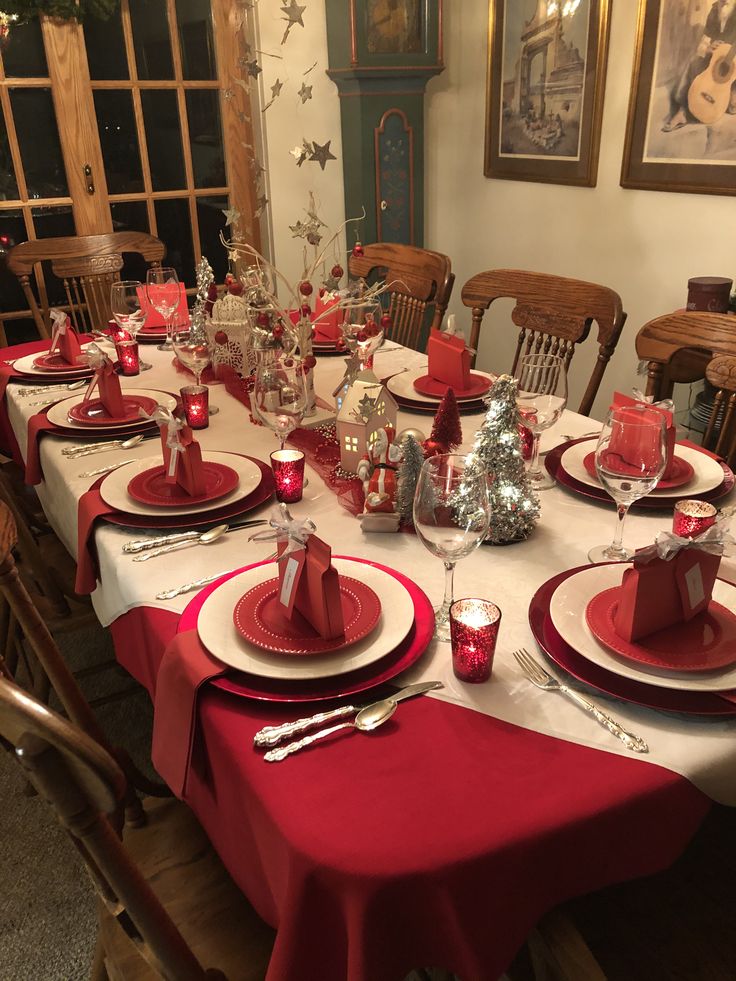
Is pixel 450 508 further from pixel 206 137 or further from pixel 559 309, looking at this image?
pixel 206 137

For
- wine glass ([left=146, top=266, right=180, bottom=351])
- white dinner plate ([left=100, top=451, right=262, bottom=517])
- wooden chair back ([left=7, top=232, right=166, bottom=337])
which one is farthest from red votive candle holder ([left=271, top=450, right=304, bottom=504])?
wooden chair back ([left=7, top=232, right=166, bottom=337])

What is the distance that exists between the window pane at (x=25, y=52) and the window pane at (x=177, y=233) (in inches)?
26.0

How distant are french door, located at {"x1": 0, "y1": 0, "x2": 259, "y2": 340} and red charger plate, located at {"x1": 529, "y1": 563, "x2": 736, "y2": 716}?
280 cm

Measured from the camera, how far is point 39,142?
3.17 metres

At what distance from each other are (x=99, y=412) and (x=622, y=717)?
121cm

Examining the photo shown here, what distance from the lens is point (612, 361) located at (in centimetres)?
313

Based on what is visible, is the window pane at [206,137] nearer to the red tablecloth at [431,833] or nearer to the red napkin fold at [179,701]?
the red napkin fold at [179,701]

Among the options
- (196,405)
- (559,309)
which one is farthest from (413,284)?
(196,405)

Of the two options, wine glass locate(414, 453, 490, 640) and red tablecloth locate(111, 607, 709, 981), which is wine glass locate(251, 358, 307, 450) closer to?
wine glass locate(414, 453, 490, 640)

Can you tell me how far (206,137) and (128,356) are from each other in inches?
77.6

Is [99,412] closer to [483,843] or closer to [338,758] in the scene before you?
[338,758]

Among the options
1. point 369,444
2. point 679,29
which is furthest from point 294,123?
point 369,444

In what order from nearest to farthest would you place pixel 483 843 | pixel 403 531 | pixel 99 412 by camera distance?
pixel 483 843 → pixel 403 531 → pixel 99 412

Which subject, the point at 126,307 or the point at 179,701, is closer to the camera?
the point at 179,701
